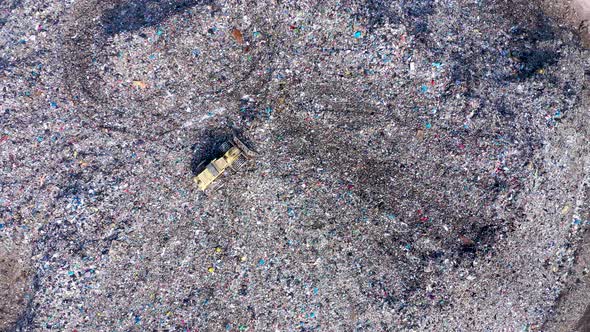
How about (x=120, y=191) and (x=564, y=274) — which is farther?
(x=564, y=274)

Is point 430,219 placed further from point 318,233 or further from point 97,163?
point 97,163

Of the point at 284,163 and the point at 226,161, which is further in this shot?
the point at 284,163

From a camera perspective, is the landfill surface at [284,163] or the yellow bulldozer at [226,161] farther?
the landfill surface at [284,163]

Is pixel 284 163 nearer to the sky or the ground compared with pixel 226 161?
nearer to the ground

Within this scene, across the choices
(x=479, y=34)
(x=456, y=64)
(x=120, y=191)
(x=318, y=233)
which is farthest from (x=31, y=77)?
(x=479, y=34)
